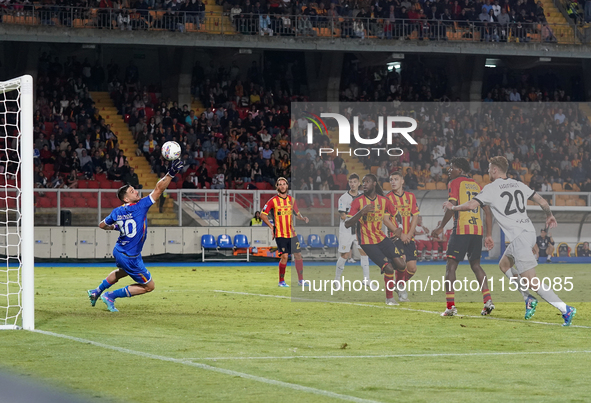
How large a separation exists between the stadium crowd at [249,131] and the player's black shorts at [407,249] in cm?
735

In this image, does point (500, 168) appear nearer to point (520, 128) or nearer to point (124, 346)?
point (124, 346)

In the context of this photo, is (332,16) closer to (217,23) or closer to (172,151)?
(217,23)

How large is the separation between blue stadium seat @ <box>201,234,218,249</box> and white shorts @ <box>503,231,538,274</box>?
18.1m

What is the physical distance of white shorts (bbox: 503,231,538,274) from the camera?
39.2ft

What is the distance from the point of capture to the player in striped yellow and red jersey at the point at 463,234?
13.0 metres

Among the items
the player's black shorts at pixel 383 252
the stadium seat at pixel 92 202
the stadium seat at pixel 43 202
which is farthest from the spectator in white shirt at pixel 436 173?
the stadium seat at pixel 43 202

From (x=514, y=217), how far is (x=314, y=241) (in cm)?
1685

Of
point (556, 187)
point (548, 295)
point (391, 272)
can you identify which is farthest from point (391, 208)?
point (556, 187)

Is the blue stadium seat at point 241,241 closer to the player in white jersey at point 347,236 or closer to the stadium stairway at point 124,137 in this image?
the stadium stairway at point 124,137

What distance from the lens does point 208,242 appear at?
2942cm

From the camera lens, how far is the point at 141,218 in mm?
12820

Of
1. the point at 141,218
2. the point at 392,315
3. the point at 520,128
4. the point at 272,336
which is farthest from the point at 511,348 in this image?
the point at 520,128

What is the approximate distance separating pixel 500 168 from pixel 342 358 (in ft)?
16.7

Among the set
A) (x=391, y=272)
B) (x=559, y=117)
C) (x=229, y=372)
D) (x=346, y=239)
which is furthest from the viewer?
(x=559, y=117)
